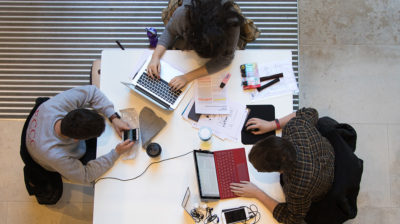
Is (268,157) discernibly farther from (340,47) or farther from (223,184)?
(340,47)

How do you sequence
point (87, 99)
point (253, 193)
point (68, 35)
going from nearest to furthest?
point (253, 193), point (87, 99), point (68, 35)

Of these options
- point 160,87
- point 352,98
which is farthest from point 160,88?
point 352,98

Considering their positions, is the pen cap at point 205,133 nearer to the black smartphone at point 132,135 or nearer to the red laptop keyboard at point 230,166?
the red laptop keyboard at point 230,166

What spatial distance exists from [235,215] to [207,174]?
0.26 metres

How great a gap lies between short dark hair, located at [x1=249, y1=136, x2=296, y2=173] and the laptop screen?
0.90ft

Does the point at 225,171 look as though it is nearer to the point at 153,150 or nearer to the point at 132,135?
the point at 153,150

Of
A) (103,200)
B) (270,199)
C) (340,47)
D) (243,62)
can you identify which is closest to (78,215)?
(103,200)

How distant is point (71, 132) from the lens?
148 cm

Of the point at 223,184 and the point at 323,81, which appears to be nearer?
the point at 223,184

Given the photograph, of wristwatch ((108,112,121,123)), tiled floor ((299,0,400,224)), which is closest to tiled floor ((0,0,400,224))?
tiled floor ((299,0,400,224))

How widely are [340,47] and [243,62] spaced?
1.18m

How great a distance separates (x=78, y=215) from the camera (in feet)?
7.38

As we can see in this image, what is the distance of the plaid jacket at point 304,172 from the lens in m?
1.47

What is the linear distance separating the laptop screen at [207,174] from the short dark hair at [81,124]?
0.55 metres
